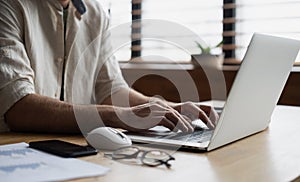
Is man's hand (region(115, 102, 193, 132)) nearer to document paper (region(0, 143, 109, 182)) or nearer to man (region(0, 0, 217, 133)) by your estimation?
man (region(0, 0, 217, 133))

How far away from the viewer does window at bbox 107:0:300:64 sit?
259 cm

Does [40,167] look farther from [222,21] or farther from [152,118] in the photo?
[222,21]

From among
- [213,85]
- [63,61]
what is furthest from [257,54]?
[213,85]

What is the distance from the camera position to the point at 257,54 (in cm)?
96

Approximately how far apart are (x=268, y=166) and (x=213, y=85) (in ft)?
5.79

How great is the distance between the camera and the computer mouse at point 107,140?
1.00 m

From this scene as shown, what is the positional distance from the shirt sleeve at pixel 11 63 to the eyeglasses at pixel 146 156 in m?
0.48

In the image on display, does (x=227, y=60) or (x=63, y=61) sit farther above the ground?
(x=63, y=61)

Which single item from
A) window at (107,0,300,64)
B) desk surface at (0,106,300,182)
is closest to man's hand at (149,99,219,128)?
desk surface at (0,106,300,182)

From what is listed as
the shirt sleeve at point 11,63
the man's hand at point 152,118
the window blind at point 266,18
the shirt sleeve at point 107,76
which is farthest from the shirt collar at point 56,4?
the window blind at point 266,18

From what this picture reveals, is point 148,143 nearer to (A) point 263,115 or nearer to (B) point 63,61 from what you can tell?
(A) point 263,115

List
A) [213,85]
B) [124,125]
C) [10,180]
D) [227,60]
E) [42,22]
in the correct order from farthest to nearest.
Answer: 1. [227,60]
2. [213,85]
3. [42,22]
4. [124,125]
5. [10,180]

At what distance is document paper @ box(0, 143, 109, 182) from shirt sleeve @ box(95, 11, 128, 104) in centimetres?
92

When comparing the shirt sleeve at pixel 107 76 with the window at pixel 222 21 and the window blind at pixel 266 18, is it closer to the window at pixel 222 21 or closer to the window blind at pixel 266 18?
the window at pixel 222 21
